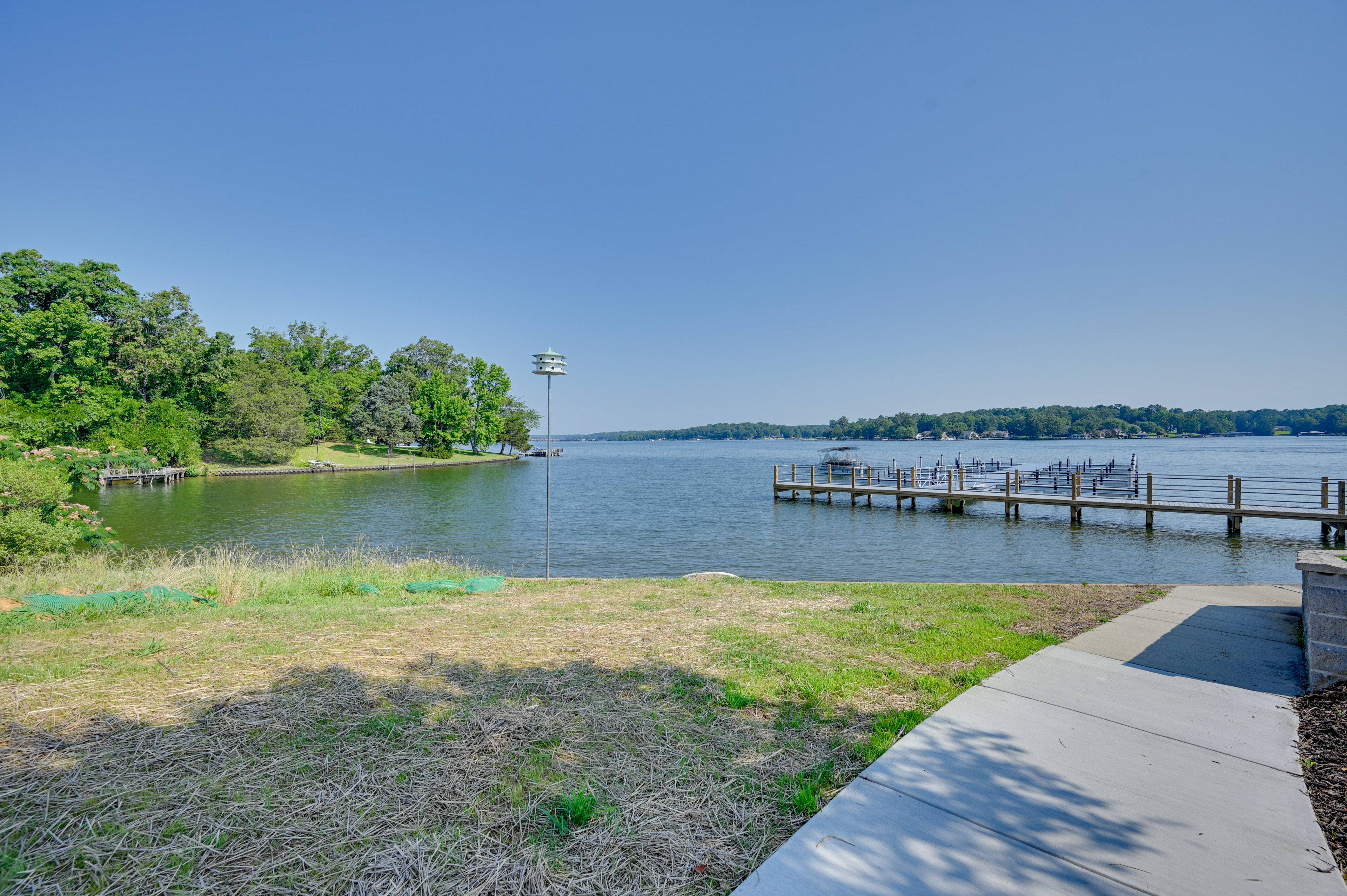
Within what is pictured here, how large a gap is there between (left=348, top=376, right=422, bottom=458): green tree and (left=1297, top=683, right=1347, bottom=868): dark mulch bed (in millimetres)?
74705

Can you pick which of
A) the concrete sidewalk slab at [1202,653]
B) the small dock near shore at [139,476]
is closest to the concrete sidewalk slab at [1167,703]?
the concrete sidewalk slab at [1202,653]

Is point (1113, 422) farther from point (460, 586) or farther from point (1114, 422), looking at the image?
point (460, 586)

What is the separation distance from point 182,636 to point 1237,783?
7354 mm

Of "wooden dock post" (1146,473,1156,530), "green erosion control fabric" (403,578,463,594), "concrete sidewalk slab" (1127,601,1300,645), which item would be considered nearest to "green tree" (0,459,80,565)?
"green erosion control fabric" (403,578,463,594)

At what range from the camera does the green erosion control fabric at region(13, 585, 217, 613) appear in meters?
5.88

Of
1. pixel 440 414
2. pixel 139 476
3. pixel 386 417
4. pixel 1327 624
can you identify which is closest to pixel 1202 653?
pixel 1327 624

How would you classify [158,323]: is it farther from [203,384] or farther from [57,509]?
[57,509]

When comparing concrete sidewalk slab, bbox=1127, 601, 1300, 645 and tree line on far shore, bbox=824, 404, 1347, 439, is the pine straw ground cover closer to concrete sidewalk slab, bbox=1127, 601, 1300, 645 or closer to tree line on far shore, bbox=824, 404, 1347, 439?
concrete sidewalk slab, bbox=1127, 601, 1300, 645

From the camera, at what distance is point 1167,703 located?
3637mm

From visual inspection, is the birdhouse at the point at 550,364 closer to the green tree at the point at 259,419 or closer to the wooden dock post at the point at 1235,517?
the wooden dock post at the point at 1235,517

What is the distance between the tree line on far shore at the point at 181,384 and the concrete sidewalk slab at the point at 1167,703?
128 ft

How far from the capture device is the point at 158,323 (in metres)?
56.5

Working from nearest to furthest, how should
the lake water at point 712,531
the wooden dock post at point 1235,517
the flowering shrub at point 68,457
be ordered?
the flowering shrub at point 68,457, the lake water at point 712,531, the wooden dock post at point 1235,517

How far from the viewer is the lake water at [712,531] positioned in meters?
15.1
